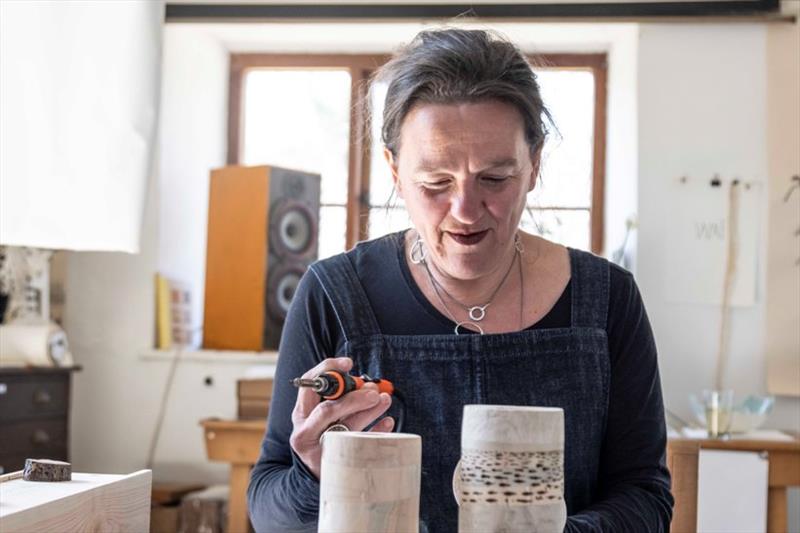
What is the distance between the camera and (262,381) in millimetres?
3385

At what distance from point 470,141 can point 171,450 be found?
2826 millimetres

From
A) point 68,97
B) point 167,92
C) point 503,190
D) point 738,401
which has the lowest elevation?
point 738,401

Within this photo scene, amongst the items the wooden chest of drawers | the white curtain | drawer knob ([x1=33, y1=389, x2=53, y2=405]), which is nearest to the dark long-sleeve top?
the white curtain

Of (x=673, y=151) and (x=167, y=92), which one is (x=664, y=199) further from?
(x=167, y=92)

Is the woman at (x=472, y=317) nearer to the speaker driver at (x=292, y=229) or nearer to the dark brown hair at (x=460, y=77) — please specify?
the dark brown hair at (x=460, y=77)

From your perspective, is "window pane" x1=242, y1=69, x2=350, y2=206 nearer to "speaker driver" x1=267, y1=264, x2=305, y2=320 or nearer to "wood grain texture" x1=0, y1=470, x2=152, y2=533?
"speaker driver" x1=267, y1=264, x2=305, y2=320

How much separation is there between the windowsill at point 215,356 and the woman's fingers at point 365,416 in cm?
267

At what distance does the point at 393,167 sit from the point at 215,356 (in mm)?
2463

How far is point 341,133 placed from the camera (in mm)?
4043

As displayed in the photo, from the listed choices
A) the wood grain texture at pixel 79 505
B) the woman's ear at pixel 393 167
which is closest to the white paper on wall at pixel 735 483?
the woman's ear at pixel 393 167

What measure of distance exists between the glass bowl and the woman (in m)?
1.82

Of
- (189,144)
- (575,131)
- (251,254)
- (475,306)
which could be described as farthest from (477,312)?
(189,144)

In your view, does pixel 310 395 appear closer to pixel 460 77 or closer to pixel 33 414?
pixel 460 77

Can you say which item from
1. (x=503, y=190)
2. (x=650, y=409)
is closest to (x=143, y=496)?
(x=503, y=190)
